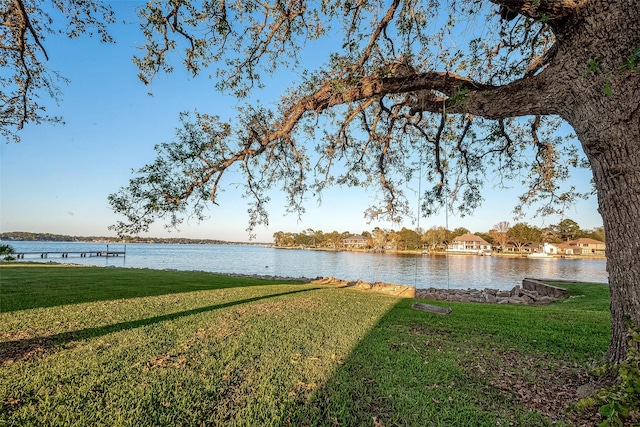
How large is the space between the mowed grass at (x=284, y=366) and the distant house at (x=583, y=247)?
263ft

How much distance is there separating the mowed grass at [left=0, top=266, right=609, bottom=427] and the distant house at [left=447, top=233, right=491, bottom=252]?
254ft

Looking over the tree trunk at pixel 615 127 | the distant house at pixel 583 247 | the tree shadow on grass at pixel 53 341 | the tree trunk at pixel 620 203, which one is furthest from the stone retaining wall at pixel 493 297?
the distant house at pixel 583 247

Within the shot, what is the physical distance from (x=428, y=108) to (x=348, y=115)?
6.08ft

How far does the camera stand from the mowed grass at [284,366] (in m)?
2.35

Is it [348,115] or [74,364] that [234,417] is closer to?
[74,364]

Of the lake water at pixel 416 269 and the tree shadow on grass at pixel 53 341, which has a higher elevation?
the tree shadow on grass at pixel 53 341

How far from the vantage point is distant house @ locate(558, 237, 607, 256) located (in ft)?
219

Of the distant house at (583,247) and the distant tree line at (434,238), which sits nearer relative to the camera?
the distant tree line at (434,238)

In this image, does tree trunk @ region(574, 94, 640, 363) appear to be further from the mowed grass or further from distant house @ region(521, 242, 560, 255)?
distant house @ region(521, 242, 560, 255)

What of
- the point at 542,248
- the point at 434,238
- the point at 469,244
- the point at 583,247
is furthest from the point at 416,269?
the point at 583,247

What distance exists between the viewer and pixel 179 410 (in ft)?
7.72

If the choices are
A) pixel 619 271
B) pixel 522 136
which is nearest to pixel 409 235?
pixel 522 136

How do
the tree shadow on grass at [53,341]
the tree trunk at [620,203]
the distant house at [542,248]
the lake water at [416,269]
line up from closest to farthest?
the tree trunk at [620,203]
the tree shadow on grass at [53,341]
the lake water at [416,269]
the distant house at [542,248]

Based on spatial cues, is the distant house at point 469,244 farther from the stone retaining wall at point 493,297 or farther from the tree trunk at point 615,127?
the tree trunk at point 615,127
